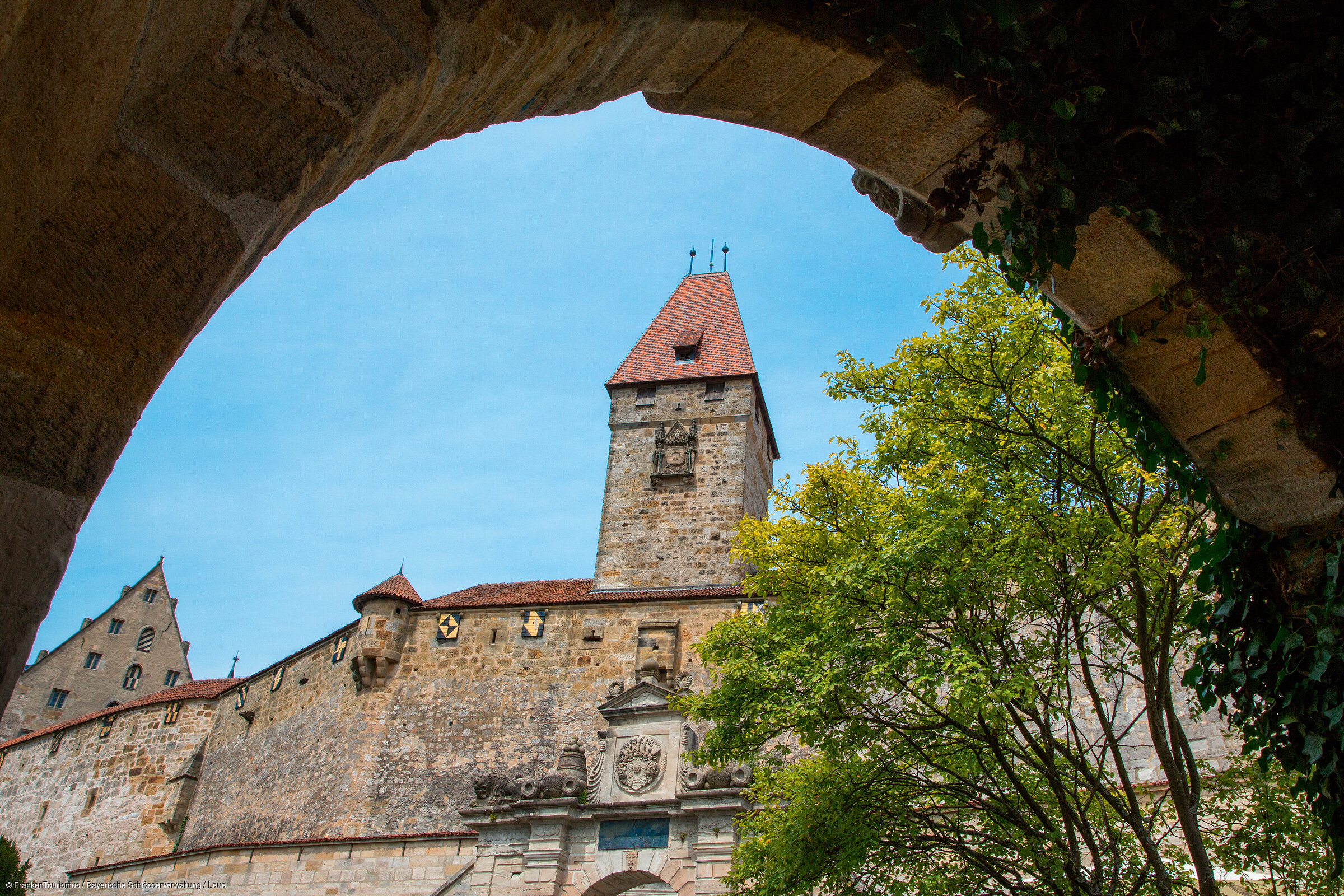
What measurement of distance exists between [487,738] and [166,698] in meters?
11.9

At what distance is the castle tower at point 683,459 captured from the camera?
2625cm

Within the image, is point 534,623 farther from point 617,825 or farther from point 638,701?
point 617,825

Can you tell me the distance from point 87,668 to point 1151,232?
45.0 m

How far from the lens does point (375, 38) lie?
1.79 metres

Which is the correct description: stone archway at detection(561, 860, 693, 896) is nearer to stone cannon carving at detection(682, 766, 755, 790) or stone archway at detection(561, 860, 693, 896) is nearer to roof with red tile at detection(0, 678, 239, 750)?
stone cannon carving at detection(682, 766, 755, 790)

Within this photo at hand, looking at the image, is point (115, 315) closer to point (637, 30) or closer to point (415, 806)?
point (637, 30)

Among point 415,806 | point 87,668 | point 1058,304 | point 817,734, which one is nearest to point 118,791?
point 415,806

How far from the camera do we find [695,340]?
32375mm

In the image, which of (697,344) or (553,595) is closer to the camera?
(553,595)

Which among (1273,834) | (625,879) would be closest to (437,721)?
(625,879)

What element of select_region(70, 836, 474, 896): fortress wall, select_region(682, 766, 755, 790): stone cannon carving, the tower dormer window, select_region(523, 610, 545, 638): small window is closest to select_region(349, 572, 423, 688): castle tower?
select_region(523, 610, 545, 638): small window

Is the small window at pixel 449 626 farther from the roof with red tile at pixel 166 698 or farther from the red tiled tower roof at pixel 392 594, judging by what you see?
the roof with red tile at pixel 166 698

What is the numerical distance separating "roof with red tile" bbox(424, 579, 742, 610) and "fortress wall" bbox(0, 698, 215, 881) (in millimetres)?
8349

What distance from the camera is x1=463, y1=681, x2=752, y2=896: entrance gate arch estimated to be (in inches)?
536
